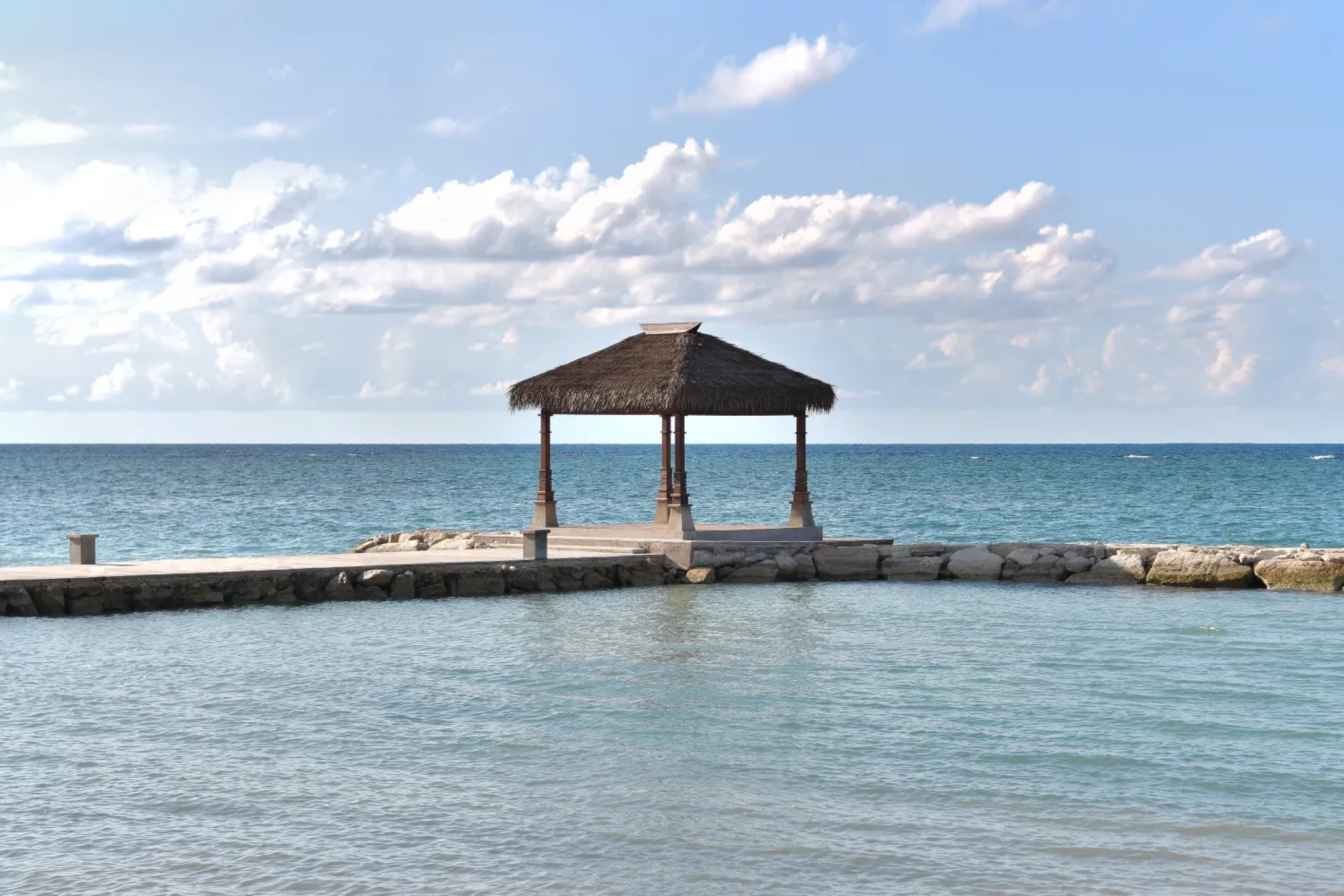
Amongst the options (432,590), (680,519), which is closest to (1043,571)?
(680,519)

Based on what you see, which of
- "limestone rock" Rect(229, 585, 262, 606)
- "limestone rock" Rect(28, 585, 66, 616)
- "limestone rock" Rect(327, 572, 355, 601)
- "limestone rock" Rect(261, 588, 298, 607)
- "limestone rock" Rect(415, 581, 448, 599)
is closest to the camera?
"limestone rock" Rect(28, 585, 66, 616)

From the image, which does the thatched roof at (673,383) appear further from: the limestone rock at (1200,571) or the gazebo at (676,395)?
the limestone rock at (1200,571)

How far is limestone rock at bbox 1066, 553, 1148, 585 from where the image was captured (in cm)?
2508

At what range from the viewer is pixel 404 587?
22562mm

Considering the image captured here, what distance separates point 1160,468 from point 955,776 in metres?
99.8

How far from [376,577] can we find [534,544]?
2.80m

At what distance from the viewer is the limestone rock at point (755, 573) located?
25.0 meters

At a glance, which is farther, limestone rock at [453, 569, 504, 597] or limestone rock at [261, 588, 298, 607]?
limestone rock at [453, 569, 504, 597]

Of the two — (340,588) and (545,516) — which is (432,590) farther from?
(545,516)

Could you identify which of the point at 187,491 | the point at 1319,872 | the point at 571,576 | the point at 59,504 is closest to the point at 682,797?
the point at 1319,872

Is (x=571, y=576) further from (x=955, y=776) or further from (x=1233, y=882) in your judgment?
(x=1233, y=882)

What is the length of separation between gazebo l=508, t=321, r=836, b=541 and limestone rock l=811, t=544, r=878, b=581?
0.84 metres

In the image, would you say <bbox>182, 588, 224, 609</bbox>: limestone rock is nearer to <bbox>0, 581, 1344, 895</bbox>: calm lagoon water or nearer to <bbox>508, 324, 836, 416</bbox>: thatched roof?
<bbox>0, 581, 1344, 895</bbox>: calm lagoon water

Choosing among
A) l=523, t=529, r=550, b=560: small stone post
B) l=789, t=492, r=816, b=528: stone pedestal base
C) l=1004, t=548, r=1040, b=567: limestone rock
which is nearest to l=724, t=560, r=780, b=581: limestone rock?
l=789, t=492, r=816, b=528: stone pedestal base
